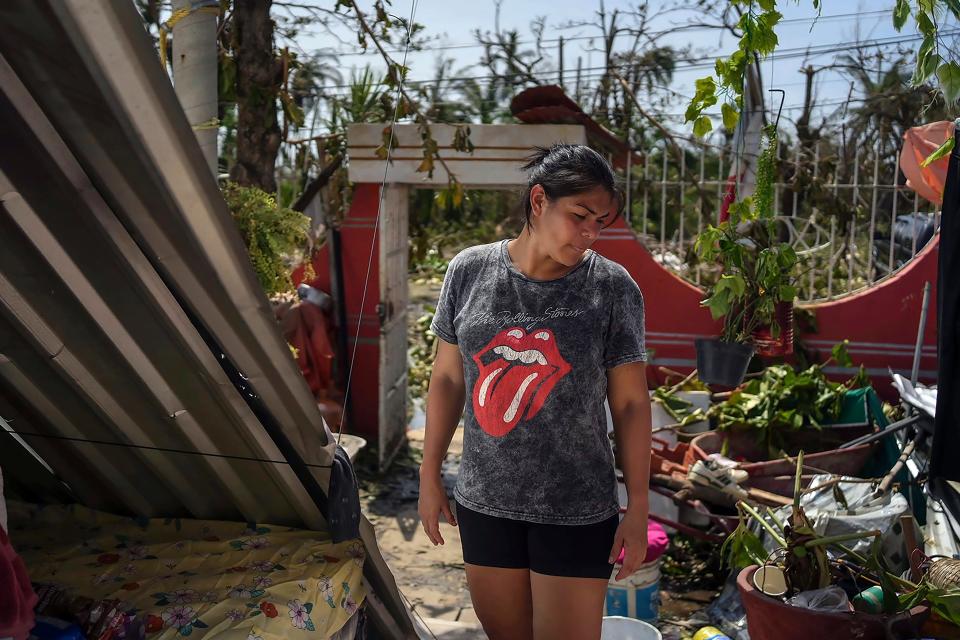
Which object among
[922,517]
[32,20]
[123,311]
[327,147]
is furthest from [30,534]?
[327,147]

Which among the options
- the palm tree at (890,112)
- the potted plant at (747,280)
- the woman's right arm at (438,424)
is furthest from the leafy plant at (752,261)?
the palm tree at (890,112)

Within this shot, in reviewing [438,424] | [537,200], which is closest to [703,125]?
[537,200]

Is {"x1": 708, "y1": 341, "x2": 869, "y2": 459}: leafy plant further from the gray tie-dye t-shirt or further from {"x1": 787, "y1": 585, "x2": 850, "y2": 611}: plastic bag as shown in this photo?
the gray tie-dye t-shirt

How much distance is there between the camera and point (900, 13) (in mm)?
2686

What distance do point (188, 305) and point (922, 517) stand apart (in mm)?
3900

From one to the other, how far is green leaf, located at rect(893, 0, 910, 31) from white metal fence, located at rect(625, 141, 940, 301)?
367 centimetres

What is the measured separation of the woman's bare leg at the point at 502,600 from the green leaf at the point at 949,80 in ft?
5.92

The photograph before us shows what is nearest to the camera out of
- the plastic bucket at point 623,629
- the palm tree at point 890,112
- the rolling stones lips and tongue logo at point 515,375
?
the rolling stones lips and tongue logo at point 515,375

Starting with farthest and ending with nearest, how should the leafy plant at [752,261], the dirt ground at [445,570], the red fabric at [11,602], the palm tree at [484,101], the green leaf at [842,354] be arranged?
the palm tree at [484,101], the green leaf at [842,354], the dirt ground at [445,570], the leafy plant at [752,261], the red fabric at [11,602]

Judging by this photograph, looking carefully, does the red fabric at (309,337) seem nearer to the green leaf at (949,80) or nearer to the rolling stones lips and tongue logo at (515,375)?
the rolling stones lips and tongue logo at (515,375)

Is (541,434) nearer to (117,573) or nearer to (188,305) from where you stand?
(188,305)

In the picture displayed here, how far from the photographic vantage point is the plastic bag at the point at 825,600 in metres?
3.31

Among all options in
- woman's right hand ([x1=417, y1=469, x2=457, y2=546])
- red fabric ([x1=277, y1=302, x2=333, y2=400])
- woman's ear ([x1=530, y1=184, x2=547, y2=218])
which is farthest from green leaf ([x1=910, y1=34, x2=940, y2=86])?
red fabric ([x1=277, y1=302, x2=333, y2=400])

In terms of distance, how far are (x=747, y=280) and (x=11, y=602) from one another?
121 inches
